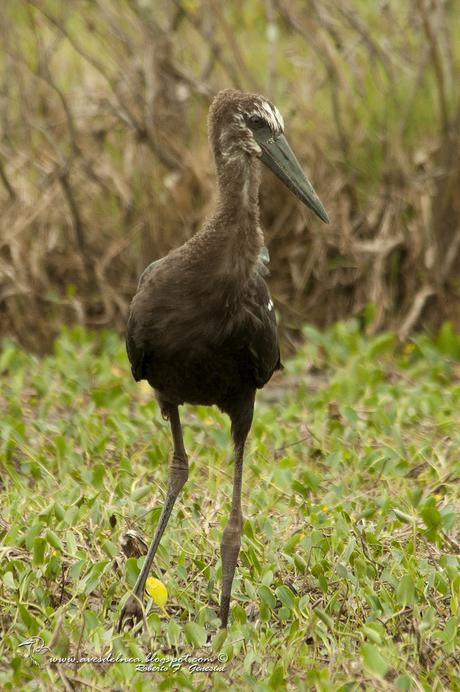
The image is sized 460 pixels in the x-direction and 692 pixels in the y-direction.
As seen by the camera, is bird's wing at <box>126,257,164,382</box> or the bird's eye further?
bird's wing at <box>126,257,164,382</box>

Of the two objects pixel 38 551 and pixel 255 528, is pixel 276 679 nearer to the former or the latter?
pixel 38 551

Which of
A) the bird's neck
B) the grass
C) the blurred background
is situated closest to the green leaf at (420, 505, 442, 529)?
the grass

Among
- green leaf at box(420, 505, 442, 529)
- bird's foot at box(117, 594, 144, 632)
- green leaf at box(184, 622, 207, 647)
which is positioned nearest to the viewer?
green leaf at box(184, 622, 207, 647)

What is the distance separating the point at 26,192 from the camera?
842cm

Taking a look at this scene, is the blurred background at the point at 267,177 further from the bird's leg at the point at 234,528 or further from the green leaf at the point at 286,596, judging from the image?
the green leaf at the point at 286,596

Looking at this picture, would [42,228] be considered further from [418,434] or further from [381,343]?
[418,434]

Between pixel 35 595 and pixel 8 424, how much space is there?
5.85 feet

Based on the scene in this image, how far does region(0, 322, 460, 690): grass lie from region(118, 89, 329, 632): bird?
0.20m

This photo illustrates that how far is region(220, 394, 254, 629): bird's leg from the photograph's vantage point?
4379 millimetres

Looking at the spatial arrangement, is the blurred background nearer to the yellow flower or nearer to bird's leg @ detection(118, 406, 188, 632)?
bird's leg @ detection(118, 406, 188, 632)

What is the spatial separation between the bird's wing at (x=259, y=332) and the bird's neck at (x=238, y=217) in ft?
0.32

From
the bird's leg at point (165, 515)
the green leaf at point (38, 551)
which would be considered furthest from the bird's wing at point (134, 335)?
the green leaf at point (38, 551)

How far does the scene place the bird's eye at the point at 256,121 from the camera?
4395 mm

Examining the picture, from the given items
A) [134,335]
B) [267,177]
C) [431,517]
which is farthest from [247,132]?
[267,177]
